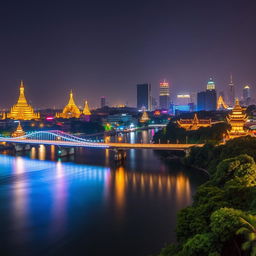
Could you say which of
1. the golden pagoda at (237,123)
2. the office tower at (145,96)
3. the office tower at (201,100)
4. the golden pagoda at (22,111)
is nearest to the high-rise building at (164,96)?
the office tower at (145,96)

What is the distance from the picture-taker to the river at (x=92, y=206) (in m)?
10.2

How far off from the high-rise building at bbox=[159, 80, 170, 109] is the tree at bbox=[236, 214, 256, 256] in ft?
364

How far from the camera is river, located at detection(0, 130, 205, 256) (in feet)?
33.3

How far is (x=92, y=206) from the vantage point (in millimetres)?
13641

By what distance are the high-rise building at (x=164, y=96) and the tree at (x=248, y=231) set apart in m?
111

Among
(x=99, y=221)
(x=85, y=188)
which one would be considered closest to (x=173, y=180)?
(x=85, y=188)

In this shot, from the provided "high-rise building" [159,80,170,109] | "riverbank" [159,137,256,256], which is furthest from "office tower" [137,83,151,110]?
"riverbank" [159,137,256,256]

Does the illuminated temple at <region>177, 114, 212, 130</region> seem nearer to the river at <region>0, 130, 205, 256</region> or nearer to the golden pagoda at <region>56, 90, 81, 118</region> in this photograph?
the river at <region>0, 130, 205, 256</region>

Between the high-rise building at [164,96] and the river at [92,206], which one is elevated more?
the high-rise building at [164,96]

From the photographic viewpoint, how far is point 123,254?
948 cm

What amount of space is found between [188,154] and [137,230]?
37.4 ft

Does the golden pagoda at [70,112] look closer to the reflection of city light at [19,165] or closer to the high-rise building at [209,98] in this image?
the high-rise building at [209,98]

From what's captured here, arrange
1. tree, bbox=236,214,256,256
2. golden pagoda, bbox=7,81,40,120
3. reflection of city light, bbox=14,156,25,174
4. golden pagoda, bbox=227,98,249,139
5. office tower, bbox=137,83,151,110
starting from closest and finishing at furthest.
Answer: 1. tree, bbox=236,214,256,256
2. reflection of city light, bbox=14,156,25,174
3. golden pagoda, bbox=227,98,249,139
4. golden pagoda, bbox=7,81,40,120
5. office tower, bbox=137,83,151,110

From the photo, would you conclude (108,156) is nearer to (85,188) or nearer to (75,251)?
(85,188)
